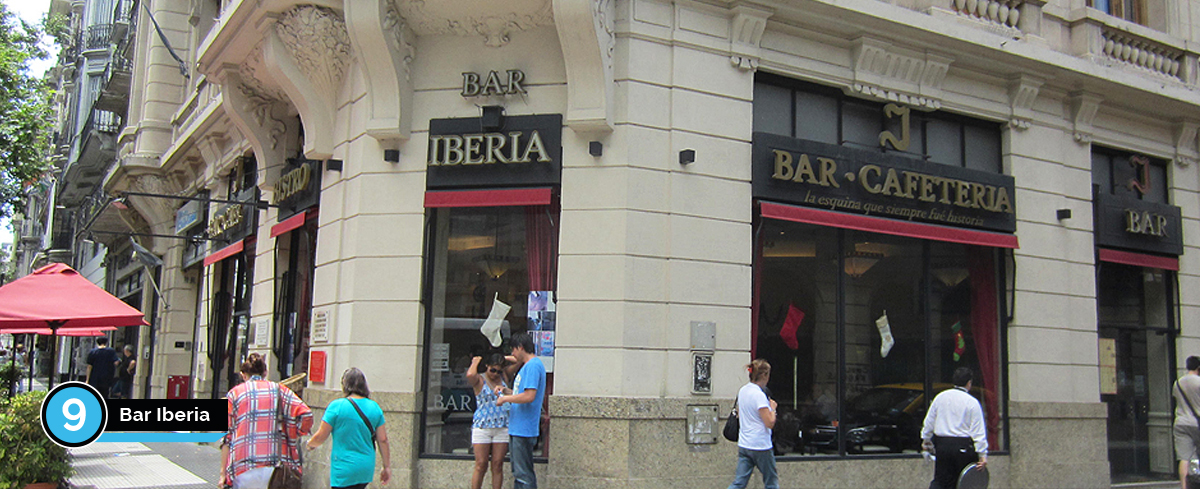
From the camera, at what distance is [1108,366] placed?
13336 mm

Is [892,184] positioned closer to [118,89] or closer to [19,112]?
[19,112]

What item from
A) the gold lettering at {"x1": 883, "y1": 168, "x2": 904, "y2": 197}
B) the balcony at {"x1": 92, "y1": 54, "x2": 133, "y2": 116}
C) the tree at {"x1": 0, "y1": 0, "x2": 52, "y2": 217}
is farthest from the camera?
the balcony at {"x1": 92, "y1": 54, "x2": 133, "y2": 116}

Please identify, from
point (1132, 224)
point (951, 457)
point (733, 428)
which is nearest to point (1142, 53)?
point (1132, 224)

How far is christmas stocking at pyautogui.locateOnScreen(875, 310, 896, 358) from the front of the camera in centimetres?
1161

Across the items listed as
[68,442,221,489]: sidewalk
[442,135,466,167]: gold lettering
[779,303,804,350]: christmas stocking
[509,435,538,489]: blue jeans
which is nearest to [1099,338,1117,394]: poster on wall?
[779,303,804,350]: christmas stocking

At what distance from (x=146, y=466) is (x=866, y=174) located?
10452 mm

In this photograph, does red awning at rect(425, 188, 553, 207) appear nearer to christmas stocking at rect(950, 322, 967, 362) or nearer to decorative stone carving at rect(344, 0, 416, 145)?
decorative stone carving at rect(344, 0, 416, 145)

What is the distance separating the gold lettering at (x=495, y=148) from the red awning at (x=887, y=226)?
297 centimetres

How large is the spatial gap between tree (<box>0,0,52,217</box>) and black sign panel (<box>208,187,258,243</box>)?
20.4ft

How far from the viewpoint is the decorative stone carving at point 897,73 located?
11258 millimetres

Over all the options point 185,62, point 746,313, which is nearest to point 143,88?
point 185,62

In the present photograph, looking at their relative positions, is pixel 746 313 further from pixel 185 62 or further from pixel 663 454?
pixel 185 62

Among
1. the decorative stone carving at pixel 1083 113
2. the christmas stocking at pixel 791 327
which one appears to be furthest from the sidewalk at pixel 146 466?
the decorative stone carving at pixel 1083 113

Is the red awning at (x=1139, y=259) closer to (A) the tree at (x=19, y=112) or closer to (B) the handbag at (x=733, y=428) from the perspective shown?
(B) the handbag at (x=733, y=428)
